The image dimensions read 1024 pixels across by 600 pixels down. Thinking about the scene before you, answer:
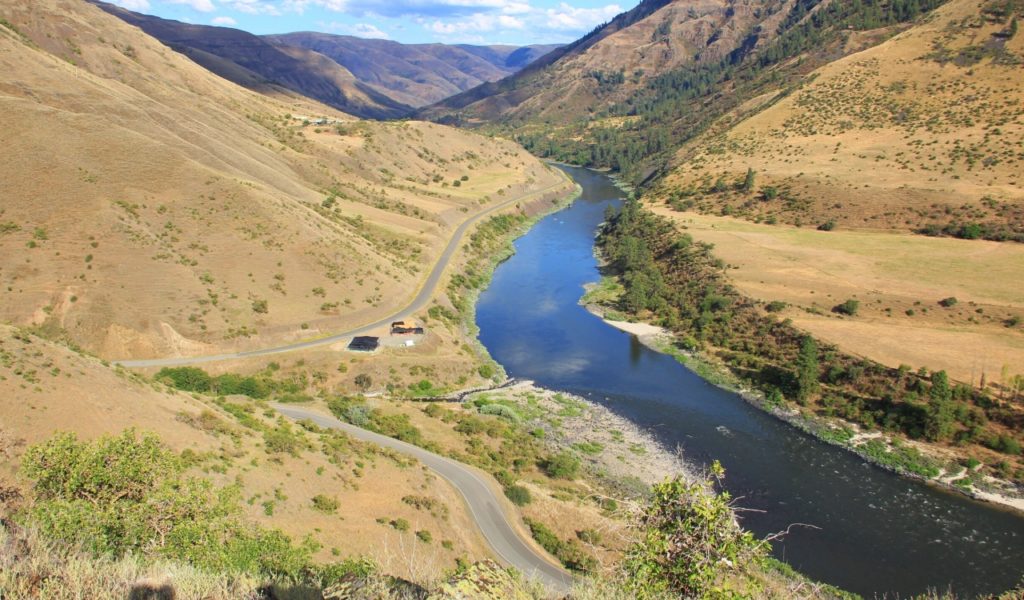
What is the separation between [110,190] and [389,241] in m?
27.2

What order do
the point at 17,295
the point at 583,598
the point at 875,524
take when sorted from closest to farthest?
the point at 583,598, the point at 875,524, the point at 17,295

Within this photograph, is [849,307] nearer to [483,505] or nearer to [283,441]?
[483,505]

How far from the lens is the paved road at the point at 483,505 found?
26.1 m

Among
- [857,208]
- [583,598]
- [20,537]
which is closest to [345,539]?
[20,537]

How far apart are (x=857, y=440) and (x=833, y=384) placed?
268 inches

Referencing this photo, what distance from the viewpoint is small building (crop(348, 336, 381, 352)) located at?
155 feet

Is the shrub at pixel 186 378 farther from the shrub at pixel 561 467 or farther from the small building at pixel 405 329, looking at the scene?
the shrub at pixel 561 467

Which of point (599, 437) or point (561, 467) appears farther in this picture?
point (599, 437)

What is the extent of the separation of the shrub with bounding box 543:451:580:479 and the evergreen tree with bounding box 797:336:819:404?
19188mm

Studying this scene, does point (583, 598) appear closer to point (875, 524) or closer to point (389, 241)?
point (875, 524)

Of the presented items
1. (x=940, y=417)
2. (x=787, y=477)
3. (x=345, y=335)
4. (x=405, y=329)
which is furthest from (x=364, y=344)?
Result: (x=940, y=417)

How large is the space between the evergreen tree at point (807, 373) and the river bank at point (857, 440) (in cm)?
175

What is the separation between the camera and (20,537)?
13.5 metres

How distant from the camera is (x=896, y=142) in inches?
3964
